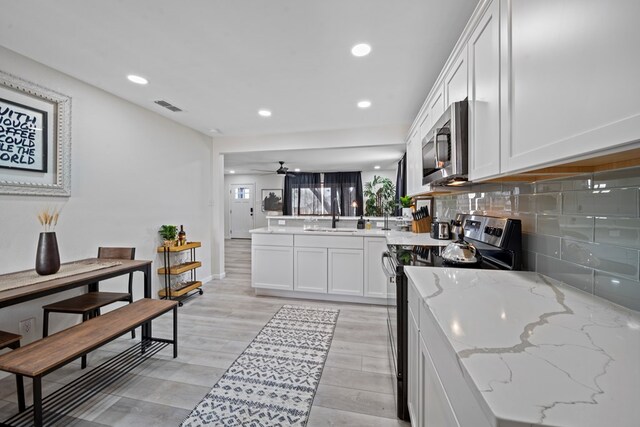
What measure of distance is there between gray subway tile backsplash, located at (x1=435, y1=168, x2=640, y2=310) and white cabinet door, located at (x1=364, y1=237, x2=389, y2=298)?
1.90m

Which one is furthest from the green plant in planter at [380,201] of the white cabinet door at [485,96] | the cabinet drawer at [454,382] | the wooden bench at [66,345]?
the cabinet drawer at [454,382]

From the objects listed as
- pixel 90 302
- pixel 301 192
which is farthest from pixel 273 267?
pixel 301 192

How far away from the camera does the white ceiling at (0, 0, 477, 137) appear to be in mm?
1541

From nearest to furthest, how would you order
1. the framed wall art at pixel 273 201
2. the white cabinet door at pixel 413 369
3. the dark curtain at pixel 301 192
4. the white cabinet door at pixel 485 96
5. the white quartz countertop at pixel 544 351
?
the white quartz countertop at pixel 544 351 < the white cabinet door at pixel 485 96 < the white cabinet door at pixel 413 369 < the dark curtain at pixel 301 192 < the framed wall art at pixel 273 201

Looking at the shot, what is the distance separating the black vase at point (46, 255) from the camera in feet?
5.97

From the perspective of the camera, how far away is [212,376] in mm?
1898

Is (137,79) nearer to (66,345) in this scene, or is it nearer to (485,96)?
(66,345)

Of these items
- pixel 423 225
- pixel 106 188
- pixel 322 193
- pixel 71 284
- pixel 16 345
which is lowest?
pixel 16 345

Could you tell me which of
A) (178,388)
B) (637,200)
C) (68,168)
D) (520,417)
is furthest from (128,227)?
(637,200)

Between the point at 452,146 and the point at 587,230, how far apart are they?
28.5 inches

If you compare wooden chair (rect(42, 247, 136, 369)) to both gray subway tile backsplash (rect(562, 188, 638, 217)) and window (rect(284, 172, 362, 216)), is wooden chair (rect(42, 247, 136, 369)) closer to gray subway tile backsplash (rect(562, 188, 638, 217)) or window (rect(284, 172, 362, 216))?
gray subway tile backsplash (rect(562, 188, 638, 217))

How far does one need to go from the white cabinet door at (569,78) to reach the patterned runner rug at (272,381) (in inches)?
68.5

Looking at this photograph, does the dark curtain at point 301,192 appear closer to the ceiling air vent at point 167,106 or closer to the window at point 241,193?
the window at point 241,193

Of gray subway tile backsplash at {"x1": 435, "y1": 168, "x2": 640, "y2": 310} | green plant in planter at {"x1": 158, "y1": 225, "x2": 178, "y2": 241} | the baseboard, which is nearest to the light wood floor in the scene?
the baseboard
